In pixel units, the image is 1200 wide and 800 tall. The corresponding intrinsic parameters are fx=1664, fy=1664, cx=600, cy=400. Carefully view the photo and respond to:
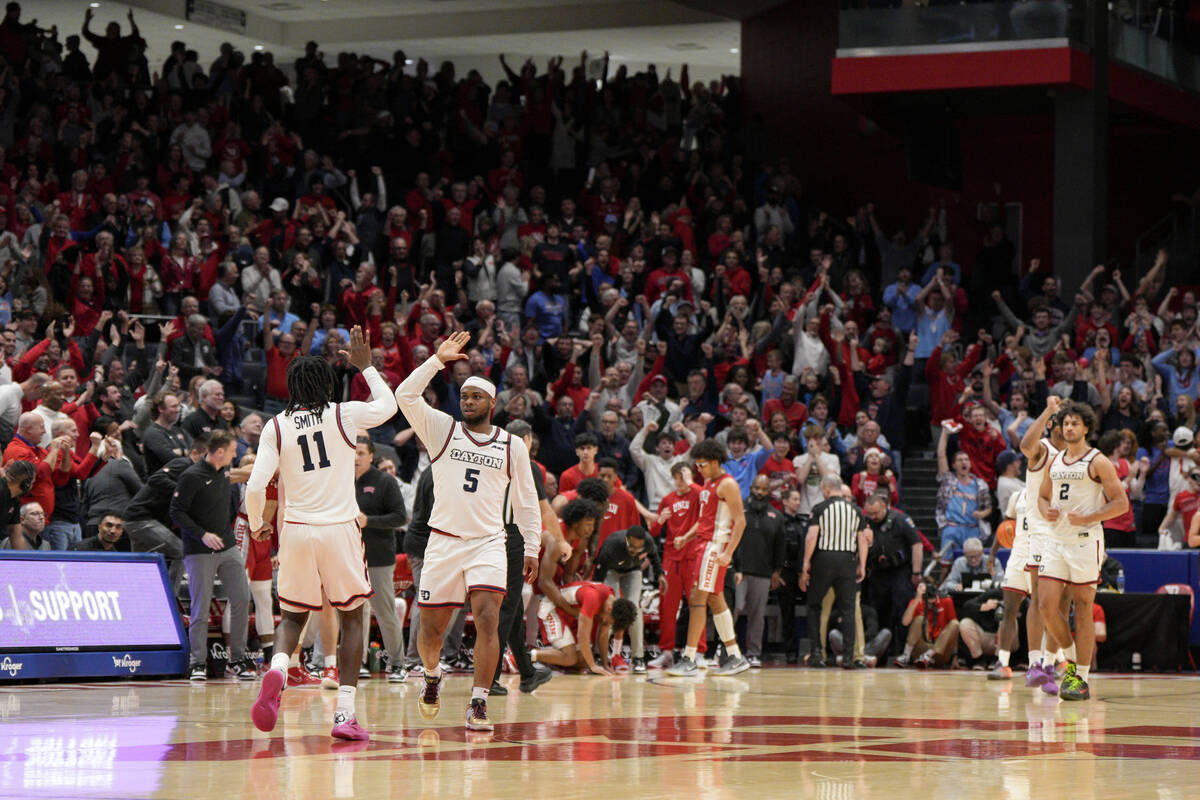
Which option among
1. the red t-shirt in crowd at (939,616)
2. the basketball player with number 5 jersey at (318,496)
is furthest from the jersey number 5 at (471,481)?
Result: the red t-shirt in crowd at (939,616)

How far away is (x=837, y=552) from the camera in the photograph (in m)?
18.5

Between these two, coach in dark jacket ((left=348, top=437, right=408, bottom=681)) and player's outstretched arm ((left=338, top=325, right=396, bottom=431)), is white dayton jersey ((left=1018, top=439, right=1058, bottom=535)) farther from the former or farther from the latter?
player's outstretched arm ((left=338, top=325, right=396, bottom=431))

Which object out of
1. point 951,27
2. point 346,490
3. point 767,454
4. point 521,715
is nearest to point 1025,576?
point 767,454

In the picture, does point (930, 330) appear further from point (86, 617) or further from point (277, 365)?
point (86, 617)

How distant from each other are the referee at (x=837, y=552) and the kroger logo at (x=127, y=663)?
25.0 ft

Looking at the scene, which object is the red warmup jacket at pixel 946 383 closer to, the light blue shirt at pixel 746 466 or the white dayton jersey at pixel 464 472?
the light blue shirt at pixel 746 466

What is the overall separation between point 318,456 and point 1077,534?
6.47 m

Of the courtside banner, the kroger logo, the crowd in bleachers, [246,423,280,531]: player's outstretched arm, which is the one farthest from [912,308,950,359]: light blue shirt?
[246,423,280,531]: player's outstretched arm

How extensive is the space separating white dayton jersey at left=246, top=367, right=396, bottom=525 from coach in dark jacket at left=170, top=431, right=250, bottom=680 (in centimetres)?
493

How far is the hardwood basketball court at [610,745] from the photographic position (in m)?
7.23

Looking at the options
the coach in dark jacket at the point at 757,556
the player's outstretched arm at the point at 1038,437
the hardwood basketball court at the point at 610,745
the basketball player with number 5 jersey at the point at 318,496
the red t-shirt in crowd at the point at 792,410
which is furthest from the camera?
the red t-shirt in crowd at the point at 792,410

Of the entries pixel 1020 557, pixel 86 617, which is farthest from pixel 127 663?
pixel 1020 557

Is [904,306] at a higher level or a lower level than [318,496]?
higher

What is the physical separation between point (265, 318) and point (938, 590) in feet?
27.6
